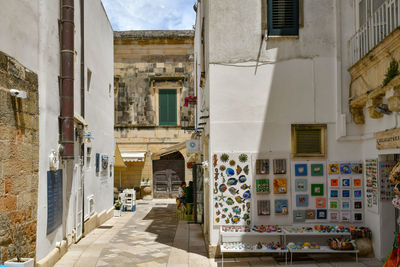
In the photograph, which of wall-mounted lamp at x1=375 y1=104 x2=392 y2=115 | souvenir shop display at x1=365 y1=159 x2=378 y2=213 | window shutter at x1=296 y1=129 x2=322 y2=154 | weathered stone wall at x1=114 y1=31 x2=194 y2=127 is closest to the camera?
wall-mounted lamp at x1=375 y1=104 x2=392 y2=115

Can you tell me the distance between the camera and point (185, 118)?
2278 centimetres

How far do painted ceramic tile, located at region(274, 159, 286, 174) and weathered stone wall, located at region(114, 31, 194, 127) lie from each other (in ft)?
48.1

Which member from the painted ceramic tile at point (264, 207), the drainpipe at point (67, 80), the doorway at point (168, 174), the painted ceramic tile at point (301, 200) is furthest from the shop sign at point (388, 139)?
the doorway at point (168, 174)

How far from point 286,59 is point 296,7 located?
1.11m

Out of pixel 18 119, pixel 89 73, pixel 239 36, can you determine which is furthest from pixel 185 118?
pixel 18 119

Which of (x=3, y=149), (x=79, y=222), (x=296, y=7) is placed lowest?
(x=79, y=222)

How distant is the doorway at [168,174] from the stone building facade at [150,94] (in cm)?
61

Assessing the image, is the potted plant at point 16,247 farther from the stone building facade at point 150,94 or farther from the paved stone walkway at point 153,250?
the stone building facade at point 150,94

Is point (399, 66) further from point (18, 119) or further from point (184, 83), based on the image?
point (184, 83)

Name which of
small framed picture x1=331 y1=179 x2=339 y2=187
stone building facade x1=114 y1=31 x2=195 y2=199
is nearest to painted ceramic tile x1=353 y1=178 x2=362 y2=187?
small framed picture x1=331 y1=179 x2=339 y2=187

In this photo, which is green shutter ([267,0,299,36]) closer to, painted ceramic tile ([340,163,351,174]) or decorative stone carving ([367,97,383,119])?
decorative stone carving ([367,97,383,119])

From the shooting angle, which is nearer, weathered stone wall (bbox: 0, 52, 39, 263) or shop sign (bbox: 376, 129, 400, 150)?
weathered stone wall (bbox: 0, 52, 39, 263)

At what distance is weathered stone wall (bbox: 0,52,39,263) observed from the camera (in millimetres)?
6543

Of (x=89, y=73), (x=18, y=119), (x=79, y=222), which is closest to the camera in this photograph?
(x=18, y=119)
